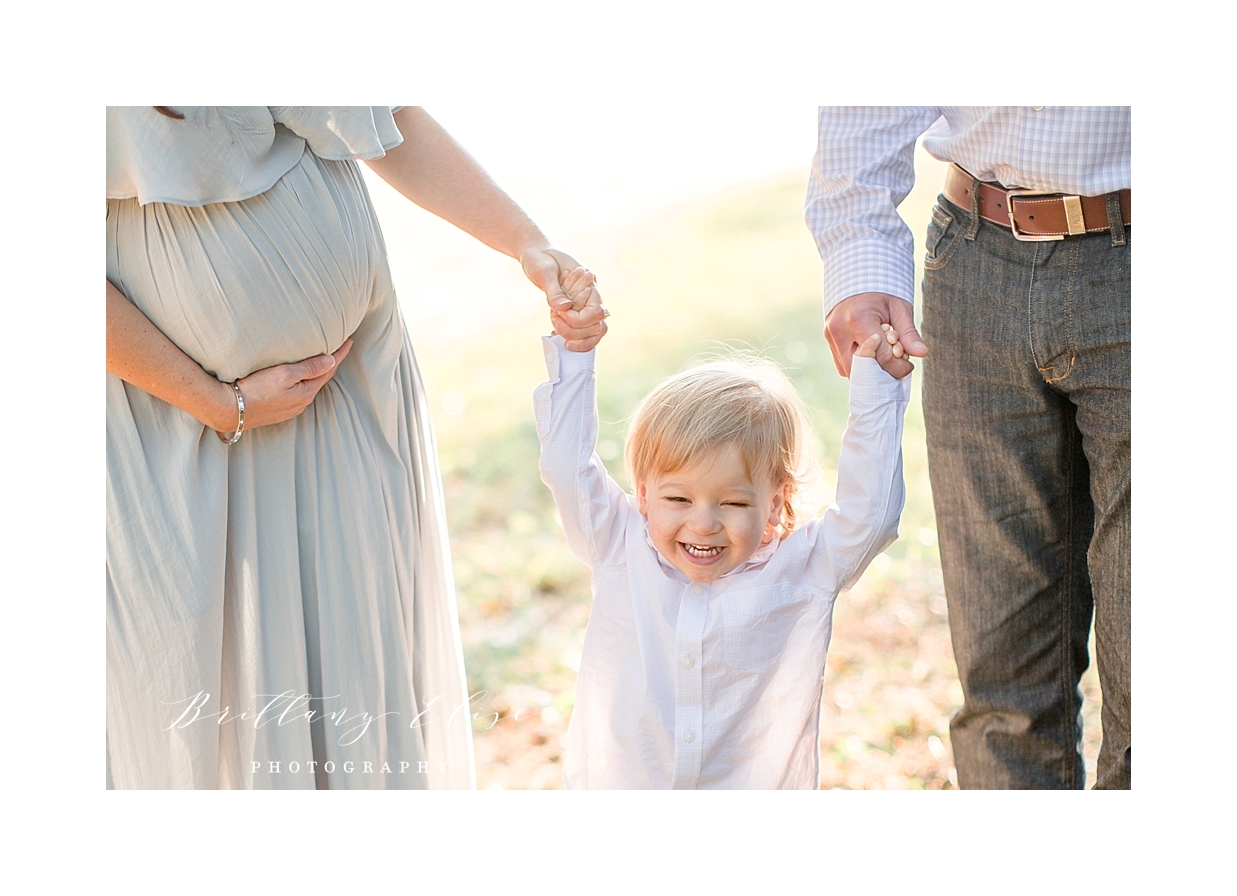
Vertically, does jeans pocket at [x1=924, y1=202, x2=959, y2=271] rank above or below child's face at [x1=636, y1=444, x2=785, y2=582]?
above

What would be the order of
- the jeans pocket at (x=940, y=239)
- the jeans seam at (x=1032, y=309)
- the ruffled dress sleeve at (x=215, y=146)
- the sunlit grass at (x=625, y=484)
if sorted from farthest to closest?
the sunlit grass at (x=625, y=484)
the jeans pocket at (x=940, y=239)
the jeans seam at (x=1032, y=309)
the ruffled dress sleeve at (x=215, y=146)

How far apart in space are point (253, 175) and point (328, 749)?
903mm

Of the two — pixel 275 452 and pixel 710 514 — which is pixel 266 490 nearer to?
pixel 275 452

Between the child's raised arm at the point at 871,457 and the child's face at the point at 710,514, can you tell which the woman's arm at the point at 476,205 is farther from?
the child's raised arm at the point at 871,457

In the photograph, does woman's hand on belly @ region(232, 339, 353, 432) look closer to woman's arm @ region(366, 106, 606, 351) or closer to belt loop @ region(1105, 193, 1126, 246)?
woman's arm @ region(366, 106, 606, 351)

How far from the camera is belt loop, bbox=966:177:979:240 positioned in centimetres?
169

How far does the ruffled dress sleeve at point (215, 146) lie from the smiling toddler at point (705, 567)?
17.1 inches

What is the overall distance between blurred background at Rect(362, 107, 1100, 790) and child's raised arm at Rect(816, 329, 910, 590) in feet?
0.92

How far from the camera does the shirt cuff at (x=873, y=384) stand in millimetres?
1525

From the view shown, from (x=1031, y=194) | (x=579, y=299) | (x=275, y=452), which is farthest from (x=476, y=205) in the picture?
(x=1031, y=194)

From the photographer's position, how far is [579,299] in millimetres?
1615

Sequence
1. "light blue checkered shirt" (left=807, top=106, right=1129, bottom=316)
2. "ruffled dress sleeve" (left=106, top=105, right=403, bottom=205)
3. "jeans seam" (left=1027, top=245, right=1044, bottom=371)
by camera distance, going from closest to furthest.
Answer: "ruffled dress sleeve" (left=106, top=105, right=403, bottom=205) < "light blue checkered shirt" (left=807, top=106, right=1129, bottom=316) < "jeans seam" (left=1027, top=245, right=1044, bottom=371)

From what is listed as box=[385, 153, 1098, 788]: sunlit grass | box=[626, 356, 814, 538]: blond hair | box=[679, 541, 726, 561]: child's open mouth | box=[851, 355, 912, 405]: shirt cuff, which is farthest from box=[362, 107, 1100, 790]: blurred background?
box=[679, 541, 726, 561]: child's open mouth

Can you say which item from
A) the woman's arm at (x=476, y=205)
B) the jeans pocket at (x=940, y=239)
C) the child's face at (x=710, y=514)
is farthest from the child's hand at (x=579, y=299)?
the jeans pocket at (x=940, y=239)
